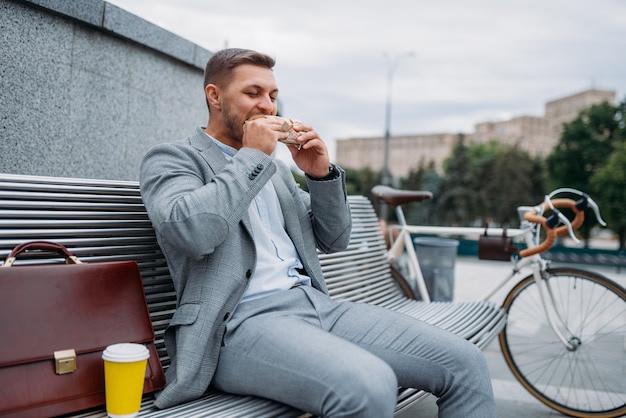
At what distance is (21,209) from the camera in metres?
2.22

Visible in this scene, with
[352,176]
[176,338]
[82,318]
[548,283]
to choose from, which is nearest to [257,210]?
[176,338]

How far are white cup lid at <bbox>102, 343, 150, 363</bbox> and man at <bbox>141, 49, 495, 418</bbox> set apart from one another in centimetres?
29

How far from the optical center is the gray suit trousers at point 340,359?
1872 mm

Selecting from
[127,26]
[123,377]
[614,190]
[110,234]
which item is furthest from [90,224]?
[614,190]

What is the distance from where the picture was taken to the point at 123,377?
1.80m

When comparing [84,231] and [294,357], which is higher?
[84,231]

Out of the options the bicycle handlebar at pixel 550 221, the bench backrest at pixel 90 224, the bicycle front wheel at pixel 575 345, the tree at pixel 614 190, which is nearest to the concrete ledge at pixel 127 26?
the bench backrest at pixel 90 224

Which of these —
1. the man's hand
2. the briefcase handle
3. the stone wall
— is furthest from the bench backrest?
the stone wall

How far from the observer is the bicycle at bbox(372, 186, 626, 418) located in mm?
3924

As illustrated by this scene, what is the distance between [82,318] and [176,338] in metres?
0.38

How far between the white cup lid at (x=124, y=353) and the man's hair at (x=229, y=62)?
1.22 meters

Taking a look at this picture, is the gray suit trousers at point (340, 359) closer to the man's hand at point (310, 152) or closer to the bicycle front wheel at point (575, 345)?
the man's hand at point (310, 152)

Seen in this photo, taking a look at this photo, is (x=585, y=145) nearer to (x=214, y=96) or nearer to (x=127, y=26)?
(x=127, y=26)

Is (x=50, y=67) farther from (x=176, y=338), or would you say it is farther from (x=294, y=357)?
(x=294, y=357)
